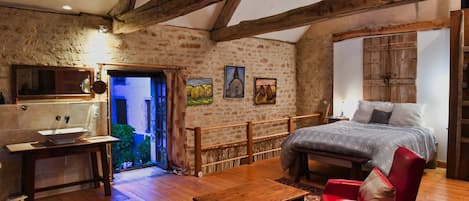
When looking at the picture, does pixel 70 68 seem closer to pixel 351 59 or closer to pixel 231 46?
pixel 231 46

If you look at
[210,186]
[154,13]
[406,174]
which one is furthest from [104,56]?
→ [406,174]

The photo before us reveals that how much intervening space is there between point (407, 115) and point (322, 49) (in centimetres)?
258

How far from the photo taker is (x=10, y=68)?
4301 millimetres

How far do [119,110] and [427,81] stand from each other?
6.88 m

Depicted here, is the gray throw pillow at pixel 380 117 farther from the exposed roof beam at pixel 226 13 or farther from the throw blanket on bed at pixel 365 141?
the exposed roof beam at pixel 226 13

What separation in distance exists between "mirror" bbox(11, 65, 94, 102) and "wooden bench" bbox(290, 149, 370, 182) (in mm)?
3375

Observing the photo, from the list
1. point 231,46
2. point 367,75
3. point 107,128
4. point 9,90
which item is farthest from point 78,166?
point 367,75

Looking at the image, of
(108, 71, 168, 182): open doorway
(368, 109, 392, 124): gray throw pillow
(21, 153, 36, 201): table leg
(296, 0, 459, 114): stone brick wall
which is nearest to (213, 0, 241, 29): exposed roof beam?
(108, 71, 168, 182): open doorway

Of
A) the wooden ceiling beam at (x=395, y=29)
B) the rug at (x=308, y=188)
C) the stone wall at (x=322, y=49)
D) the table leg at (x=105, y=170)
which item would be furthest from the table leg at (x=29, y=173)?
the wooden ceiling beam at (x=395, y=29)

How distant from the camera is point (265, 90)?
7434 mm

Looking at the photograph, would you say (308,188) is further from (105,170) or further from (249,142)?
(105,170)

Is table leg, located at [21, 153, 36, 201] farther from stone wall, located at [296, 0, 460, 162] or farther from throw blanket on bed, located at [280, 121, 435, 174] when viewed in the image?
stone wall, located at [296, 0, 460, 162]

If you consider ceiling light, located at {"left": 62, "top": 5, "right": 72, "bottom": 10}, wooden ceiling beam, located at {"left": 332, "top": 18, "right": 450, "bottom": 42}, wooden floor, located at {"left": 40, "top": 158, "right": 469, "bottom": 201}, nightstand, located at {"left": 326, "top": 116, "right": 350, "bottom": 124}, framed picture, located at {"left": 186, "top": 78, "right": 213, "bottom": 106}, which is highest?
wooden ceiling beam, located at {"left": 332, "top": 18, "right": 450, "bottom": 42}

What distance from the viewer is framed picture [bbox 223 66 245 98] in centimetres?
668
